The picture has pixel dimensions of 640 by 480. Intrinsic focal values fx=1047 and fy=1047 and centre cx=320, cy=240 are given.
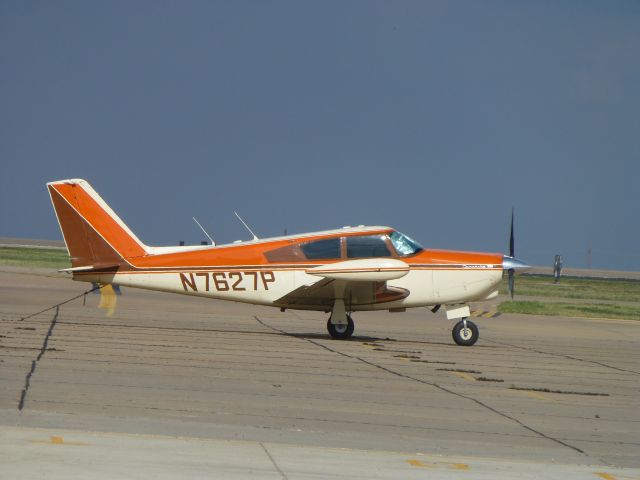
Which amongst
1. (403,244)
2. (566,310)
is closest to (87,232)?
(403,244)

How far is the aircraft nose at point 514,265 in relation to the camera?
2091 cm

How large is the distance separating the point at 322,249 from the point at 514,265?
12.7 feet

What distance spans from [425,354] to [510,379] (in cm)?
326

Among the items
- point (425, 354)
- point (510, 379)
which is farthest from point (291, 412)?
point (425, 354)

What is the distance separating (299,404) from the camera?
1209 cm

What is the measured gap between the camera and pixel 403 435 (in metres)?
10.6

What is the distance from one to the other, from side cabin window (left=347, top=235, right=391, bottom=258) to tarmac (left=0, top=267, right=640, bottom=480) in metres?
1.76

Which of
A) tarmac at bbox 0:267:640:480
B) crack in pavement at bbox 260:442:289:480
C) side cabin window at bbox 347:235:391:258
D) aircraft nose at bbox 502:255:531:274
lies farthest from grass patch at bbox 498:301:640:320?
crack in pavement at bbox 260:442:289:480

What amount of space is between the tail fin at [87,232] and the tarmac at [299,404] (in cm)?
138

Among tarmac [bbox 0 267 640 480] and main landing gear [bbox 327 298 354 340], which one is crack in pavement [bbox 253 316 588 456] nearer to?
tarmac [bbox 0 267 640 480]

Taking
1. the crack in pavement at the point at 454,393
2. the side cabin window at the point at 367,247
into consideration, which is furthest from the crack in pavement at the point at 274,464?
the side cabin window at the point at 367,247

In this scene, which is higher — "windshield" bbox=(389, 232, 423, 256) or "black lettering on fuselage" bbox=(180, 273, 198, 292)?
"windshield" bbox=(389, 232, 423, 256)

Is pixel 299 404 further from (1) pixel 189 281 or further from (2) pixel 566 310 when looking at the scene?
(2) pixel 566 310

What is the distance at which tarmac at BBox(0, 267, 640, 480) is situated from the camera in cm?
875
